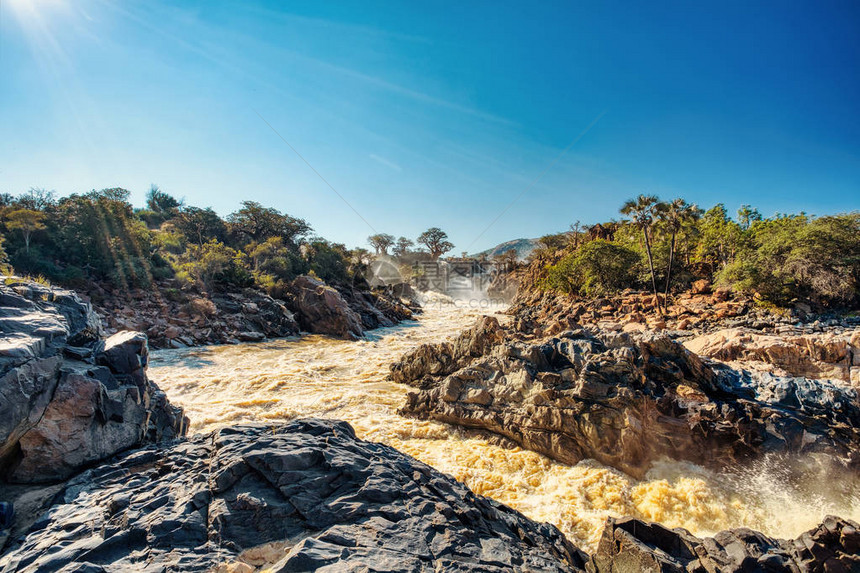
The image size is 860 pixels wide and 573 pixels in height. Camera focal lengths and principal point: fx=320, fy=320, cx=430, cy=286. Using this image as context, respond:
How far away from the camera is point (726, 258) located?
23422 millimetres

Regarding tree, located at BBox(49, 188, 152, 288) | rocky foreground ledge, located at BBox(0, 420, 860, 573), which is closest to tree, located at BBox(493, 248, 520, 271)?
tree, located at BBox(49, 188, 152, 288)

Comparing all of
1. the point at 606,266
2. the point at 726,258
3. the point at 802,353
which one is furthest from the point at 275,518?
the point at 726,258

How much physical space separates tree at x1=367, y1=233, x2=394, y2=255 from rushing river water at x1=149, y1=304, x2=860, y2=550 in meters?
51.2

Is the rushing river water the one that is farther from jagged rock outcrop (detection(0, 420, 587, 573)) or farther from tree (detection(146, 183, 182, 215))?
tree (detection(146, 183, 182, 215))

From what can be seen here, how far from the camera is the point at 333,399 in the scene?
10648 millimetres

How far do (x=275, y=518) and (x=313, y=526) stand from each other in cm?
39

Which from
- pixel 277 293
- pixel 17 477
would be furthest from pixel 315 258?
pixel 17 477

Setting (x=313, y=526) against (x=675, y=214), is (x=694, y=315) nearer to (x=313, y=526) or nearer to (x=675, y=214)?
(x=675, y=214)

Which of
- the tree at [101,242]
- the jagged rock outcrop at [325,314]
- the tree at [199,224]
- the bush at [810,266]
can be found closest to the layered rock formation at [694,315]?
the bush at [810,266]

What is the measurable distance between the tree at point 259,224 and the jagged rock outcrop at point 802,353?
40.7 meters

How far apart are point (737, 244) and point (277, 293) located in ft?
111

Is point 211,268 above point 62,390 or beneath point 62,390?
above

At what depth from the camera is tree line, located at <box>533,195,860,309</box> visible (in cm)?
1623

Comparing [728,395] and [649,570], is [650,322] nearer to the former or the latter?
[728,395]
